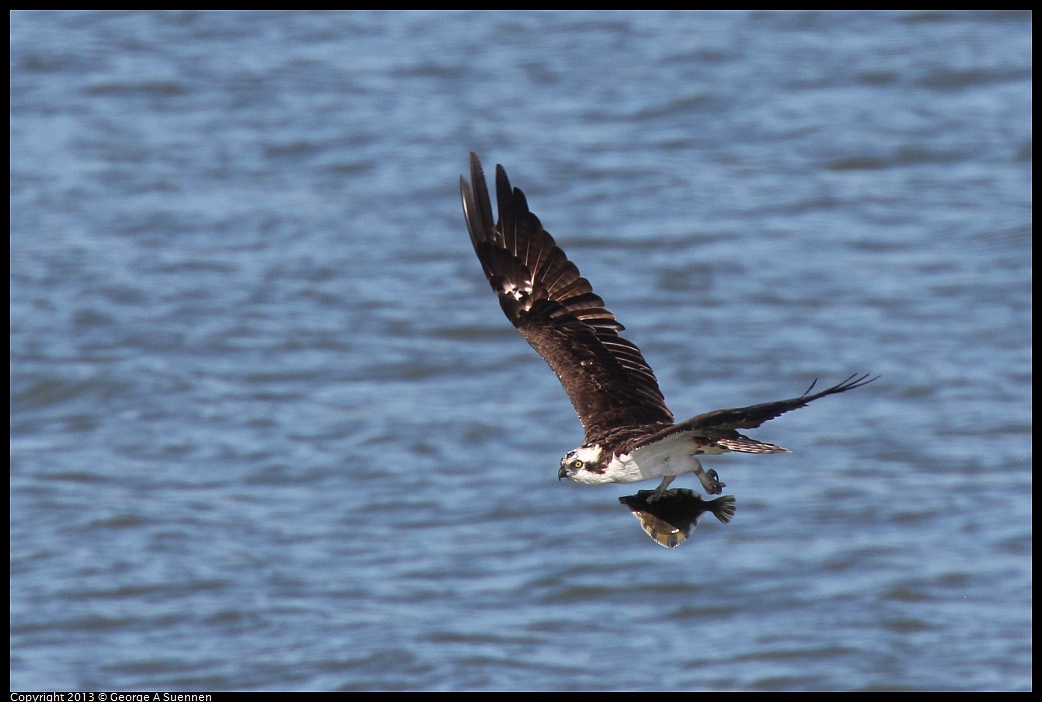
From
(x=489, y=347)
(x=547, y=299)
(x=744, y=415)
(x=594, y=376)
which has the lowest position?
(x=744, y=415)

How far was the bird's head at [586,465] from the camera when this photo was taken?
8805mm

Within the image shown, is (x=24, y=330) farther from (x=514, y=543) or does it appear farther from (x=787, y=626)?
(x=787, y=626)

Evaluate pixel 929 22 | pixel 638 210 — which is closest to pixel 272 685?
pixel 638 210

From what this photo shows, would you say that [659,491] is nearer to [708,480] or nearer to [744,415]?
[708,480]

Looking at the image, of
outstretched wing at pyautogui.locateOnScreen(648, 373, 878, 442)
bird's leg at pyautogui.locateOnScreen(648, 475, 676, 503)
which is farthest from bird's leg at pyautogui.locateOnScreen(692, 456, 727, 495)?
outstretched wing at pyautogui.locateOnScreen(648, 373, 878, 442)

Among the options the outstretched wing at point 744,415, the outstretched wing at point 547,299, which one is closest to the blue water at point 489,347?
the outstretched wing at point 547,299

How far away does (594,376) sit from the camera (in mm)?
10109

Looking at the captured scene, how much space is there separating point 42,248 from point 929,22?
18060 millimetres

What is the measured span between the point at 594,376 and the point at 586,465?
4.42ft

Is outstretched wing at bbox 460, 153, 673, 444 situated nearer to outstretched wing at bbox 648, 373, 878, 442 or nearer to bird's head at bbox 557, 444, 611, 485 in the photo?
bird's head at bbox 557, 444, 611, 485

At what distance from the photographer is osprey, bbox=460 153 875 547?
876 centimetres

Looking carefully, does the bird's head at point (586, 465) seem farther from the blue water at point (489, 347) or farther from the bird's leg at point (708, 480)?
the blue water at point (489, 347)

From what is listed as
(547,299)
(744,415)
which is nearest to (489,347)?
(547,299)

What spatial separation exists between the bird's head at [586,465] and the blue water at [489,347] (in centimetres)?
1117
